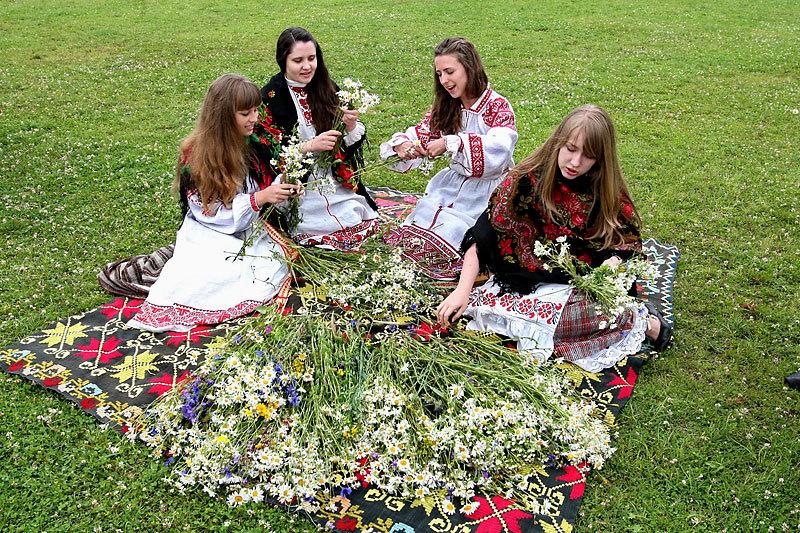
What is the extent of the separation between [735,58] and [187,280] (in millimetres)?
10148

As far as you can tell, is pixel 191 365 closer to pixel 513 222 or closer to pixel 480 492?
pixel 480 492

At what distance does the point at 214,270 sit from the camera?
13.6ft

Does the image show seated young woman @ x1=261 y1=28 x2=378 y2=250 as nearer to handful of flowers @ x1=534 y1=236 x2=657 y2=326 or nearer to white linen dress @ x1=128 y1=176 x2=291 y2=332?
white linen dress @ x1=128 y1=176 x2=291 y2=332

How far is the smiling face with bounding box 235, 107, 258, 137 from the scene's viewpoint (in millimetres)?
4066

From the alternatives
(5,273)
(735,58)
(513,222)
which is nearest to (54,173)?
(5,273)

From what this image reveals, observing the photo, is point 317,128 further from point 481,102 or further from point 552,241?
point 552,241

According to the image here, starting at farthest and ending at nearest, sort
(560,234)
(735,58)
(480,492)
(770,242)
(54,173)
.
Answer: (735,58)
(54,173)
(770,242)
(560,234)
(480,492)

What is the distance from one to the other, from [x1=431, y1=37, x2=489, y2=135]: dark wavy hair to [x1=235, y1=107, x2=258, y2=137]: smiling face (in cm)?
132

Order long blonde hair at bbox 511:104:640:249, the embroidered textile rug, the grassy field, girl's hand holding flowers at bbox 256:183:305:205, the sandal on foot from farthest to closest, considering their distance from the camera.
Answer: girl's hand holding flowers at bbox 256:183:305:205 < the sandal on foot < long blonde hair at bbox 511:104:640:249 < the grassy field < the embroidered textile rug

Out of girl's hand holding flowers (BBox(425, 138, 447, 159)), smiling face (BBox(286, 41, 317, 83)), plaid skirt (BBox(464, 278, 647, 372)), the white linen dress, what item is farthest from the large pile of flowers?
smiling face (BBox(286, 41, 317, 83))

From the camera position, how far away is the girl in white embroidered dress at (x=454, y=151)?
14.4 ft

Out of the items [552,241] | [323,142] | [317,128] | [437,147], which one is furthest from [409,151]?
[552,241]

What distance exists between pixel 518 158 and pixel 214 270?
4041mm

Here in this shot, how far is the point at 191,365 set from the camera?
148 inches
